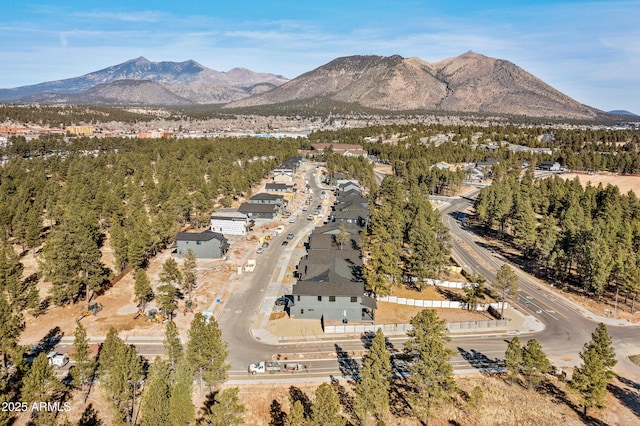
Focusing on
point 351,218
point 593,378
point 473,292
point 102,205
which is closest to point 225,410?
point 593,378

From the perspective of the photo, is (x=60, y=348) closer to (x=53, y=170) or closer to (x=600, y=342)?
(x=600, y=342)

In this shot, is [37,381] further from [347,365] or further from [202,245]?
[202,245]

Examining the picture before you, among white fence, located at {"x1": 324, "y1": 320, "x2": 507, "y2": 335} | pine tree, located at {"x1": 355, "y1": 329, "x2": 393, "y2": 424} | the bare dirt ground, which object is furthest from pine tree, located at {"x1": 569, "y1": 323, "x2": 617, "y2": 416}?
the bare dirt ground

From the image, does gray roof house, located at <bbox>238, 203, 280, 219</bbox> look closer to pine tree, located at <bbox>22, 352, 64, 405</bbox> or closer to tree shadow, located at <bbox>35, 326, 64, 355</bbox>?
tree shadow, located at <bbox>35, 326, 64, 355</bbox>

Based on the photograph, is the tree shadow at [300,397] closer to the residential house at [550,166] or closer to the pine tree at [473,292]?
the pine tree at [473,292]

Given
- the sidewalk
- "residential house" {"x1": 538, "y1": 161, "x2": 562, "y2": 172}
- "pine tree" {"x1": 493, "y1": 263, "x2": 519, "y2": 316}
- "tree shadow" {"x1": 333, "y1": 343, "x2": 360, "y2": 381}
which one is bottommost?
"tree shadow" {"x1": 333, "y1": 343, "x2": 360, "y2": 381}

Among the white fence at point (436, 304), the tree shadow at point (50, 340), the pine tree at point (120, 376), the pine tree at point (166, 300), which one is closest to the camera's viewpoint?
the pine tree at point (120, 376)

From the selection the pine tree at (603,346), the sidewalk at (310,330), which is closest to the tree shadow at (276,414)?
the sidewalk at (310,330)
